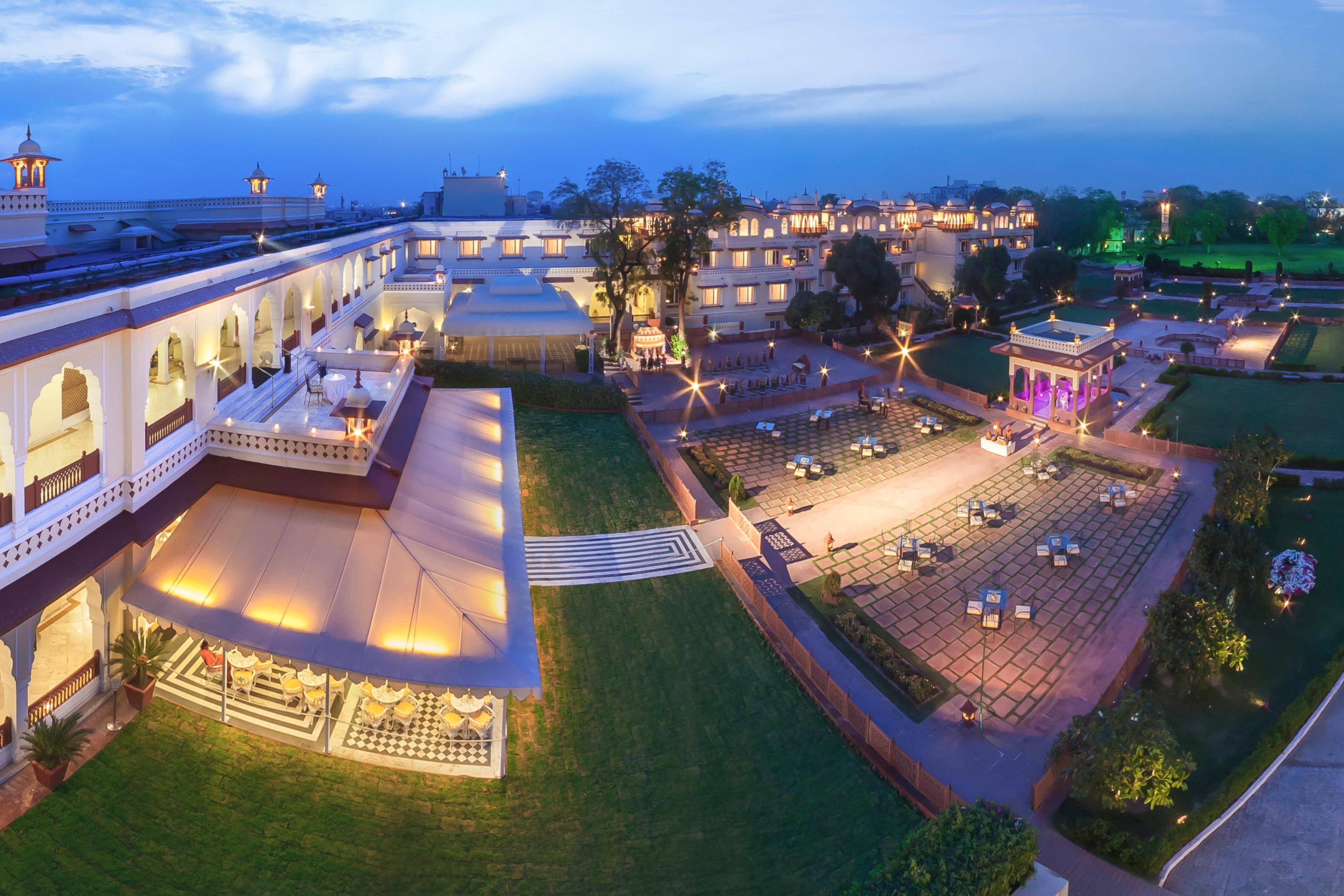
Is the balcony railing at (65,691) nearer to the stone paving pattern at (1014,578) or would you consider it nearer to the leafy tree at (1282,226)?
the stone paving pattern at (1014,578)

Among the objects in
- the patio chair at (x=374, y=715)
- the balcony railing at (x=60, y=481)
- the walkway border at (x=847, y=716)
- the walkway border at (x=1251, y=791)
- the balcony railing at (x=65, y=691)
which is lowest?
the walkway border at (x=1251, y=791)

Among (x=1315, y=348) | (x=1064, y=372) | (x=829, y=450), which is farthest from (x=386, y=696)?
(x=1315, y=348)

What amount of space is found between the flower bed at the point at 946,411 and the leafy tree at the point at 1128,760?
2534cm

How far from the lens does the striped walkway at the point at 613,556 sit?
80.3 feet

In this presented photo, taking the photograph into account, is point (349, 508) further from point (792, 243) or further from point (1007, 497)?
point (792, 243)

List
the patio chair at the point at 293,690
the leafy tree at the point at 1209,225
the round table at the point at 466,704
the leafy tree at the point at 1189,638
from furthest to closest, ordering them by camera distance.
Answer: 1. the leafy tree at the point at 1209,225
2. the leafy tree at the point at 1189,638
3. the patio chair at the point at 293,690
4. the round table at the point at 466,704

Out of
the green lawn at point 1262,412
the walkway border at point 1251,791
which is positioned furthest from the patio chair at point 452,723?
the green lawn at point 1262,412

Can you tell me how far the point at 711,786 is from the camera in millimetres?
15914

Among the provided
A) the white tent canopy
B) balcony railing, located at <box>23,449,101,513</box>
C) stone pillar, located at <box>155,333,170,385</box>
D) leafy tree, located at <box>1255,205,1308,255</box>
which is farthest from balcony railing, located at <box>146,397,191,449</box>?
leafy tree, located at <box>1255,205,1308,255</box>

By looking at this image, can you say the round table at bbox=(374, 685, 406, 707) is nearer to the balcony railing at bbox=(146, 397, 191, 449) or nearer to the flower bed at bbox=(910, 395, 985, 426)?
the balcony railing at bbox=(146, 397, 191, 449)

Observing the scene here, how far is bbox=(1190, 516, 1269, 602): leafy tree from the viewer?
22703 millimetres

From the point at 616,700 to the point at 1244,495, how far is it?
20.2 metres

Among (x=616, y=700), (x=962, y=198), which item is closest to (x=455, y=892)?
(x=616, y=700)

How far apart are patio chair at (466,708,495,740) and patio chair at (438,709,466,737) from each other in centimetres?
12
